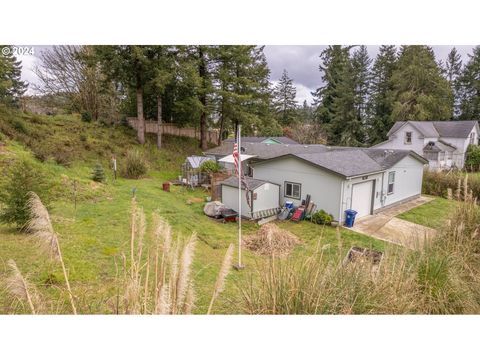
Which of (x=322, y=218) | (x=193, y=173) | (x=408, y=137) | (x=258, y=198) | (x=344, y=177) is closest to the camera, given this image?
(x=344, y=177)

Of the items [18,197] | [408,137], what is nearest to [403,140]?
[408,137]

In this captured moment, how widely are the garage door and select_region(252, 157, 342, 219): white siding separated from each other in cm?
93

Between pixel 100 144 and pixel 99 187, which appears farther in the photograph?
pixel 100 144

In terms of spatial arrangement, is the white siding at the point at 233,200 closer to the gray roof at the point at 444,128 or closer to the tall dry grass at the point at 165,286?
the tall dry grass at the point at 165,286

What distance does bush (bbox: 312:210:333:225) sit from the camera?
9953mm

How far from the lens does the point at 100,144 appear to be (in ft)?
46.6

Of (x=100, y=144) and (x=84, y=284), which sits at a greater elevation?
(x=100, y=144)

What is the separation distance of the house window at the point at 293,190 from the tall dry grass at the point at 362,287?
25.3 feet

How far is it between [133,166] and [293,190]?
7149 millimetres

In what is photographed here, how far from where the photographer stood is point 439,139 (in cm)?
2378

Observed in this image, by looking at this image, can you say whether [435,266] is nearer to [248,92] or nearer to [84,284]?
[84,284]

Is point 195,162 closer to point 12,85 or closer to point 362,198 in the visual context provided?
point 362,198
